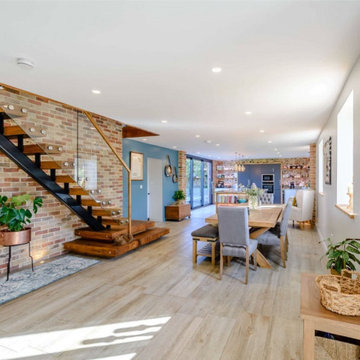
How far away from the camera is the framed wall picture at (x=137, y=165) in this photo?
22.3 ft

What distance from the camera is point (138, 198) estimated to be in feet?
23.6

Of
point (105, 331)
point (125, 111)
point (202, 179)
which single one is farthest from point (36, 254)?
point (202, 179)

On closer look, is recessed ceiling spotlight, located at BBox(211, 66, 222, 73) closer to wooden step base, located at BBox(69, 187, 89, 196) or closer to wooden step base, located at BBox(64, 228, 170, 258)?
wooden step base, located at BBox(69, 187, 89, 196)

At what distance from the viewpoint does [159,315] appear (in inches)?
99.3

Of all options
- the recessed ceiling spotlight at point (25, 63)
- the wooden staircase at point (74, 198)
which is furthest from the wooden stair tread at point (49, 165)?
the recessed ceiling spotlight at point (25, 63)

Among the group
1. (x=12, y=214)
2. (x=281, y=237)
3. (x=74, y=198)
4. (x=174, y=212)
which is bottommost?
(x=174, y=212)

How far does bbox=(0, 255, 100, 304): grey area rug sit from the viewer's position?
3.02m

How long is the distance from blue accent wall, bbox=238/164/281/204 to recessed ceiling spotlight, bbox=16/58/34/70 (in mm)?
12108

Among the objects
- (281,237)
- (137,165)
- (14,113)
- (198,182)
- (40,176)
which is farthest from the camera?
(198,182)

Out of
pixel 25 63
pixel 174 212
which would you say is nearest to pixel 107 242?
pixel 25 63

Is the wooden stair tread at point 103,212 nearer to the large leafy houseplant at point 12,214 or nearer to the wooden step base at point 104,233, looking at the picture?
the wooden step base at point 104,233

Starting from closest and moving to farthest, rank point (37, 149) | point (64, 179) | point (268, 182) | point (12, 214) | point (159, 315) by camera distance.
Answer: point (159, 315) → point (12, 214) → point (37, 149) → point (64, 179) → point (268, 182)

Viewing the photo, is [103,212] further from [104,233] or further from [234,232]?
[234,232]

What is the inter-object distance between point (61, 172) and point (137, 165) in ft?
9.72
